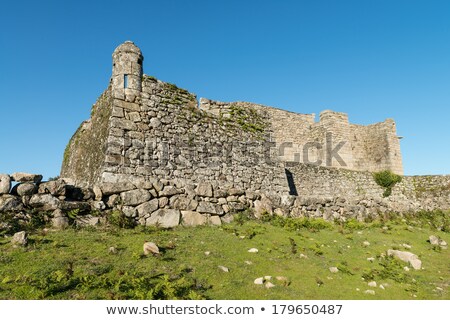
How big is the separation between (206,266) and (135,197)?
3.43 m

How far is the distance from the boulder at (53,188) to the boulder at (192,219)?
121 inches

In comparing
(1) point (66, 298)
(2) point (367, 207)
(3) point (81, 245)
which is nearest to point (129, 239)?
(3) point (81, 245)

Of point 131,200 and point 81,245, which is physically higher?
point 131,200

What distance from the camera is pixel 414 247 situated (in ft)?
30.5

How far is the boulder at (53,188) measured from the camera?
740cm

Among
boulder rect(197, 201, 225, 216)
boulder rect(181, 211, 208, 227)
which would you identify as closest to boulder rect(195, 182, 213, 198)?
boulder rect(197, 201, 225, 216)

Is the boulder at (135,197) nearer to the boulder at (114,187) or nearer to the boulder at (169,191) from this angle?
the boulder at (114,187)

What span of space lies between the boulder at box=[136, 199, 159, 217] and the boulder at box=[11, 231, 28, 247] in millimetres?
2848

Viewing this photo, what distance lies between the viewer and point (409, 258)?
7.73 m

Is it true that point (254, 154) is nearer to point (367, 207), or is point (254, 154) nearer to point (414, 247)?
point (367, 207)

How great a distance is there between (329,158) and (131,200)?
86.6 feet
